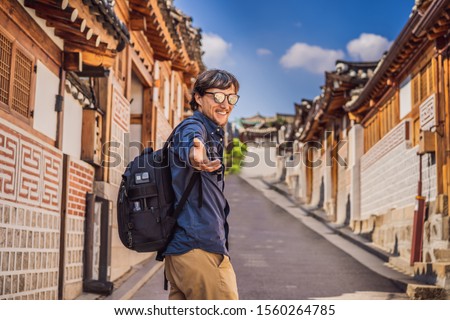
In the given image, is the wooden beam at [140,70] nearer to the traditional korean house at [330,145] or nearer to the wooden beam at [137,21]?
the wooden beam at [137,21]

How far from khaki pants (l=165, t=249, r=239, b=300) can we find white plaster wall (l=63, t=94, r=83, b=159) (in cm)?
640

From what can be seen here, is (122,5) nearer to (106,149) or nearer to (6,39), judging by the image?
(106,149)

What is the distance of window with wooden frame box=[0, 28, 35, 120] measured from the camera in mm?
7092

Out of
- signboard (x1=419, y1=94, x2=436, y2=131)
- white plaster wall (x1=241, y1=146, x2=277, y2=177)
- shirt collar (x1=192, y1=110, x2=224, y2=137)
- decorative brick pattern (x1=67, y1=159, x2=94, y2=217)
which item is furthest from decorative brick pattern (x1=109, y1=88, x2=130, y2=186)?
white plaster wall (x1=241, y1=146, x2=277, y2=177)

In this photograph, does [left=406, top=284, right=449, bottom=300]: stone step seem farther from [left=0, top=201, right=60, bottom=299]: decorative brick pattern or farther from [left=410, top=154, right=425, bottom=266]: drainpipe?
[left=0, top=201, right=60, bottom=299]: decorative brick pattern

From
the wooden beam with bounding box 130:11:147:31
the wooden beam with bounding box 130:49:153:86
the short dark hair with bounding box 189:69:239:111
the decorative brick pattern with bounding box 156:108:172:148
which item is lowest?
the short dark hair with bounding box 189:69:239:111

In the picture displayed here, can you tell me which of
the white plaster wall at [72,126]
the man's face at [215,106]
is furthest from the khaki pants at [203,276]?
the white plaster wall at [72,126]

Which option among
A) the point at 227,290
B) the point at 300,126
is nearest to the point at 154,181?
the point at 227,290

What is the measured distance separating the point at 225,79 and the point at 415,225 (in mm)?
9934

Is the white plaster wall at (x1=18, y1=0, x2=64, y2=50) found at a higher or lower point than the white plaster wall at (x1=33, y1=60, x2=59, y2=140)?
higher

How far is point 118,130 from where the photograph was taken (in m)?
12.8

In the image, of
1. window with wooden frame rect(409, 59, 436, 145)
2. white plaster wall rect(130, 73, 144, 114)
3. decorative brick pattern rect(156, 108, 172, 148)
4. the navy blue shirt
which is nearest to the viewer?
the navy blue shirt

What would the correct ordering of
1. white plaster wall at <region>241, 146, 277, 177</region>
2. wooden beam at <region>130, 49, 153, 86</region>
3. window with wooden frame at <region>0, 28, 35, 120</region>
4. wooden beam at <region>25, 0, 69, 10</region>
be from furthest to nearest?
white plaster wall at <region>241, 146, 277, 177</region> < wooden beam at <region>130, 49, 153, 86</region> < window with wooden frame at <region>0, 28, 35, 120</region> < wooden beam at <region>25, 0, 69, 10</region>
